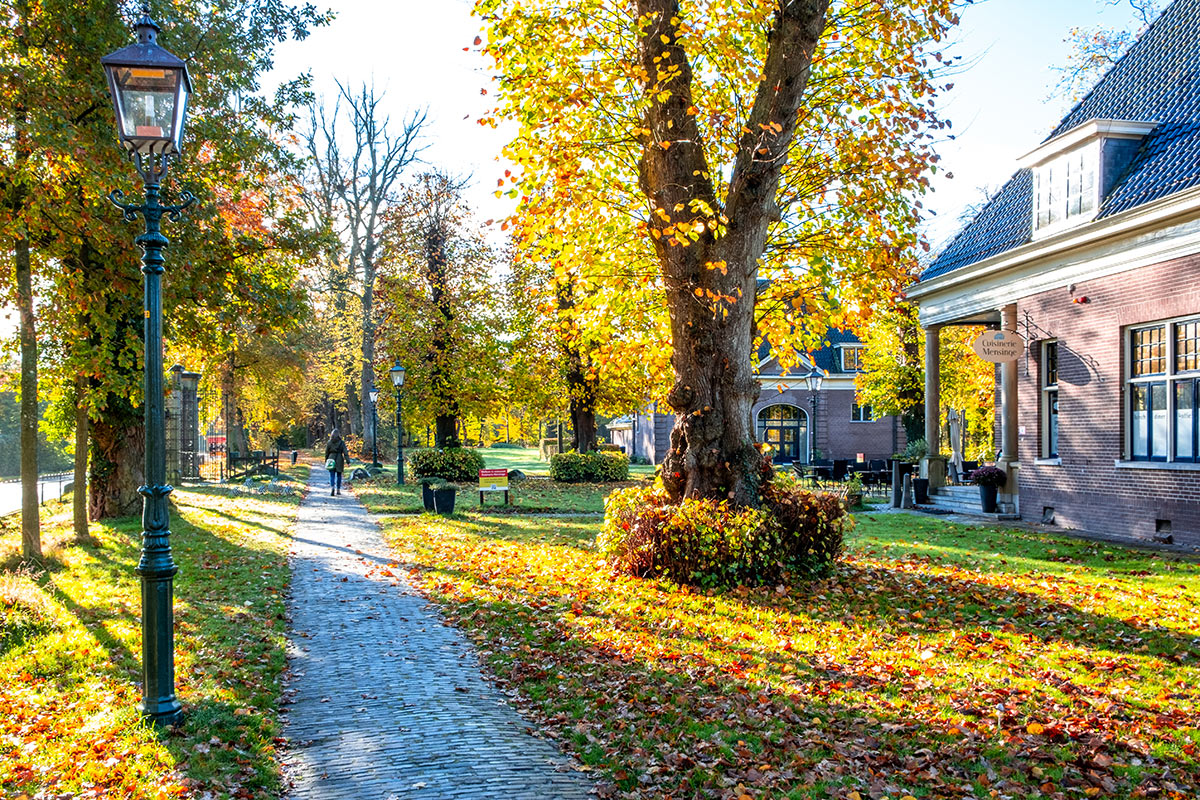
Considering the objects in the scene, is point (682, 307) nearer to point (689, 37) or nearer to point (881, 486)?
point (689, 37)

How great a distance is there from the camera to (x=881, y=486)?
27.3 meters

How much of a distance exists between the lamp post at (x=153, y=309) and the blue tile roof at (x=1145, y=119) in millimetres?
13524

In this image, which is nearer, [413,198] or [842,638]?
[842,638]

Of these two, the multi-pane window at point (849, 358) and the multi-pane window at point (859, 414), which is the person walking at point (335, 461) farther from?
the multi-pane window at point (859, 414)

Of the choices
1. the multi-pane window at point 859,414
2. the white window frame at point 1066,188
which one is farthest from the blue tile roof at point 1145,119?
the multi-pane window at point 859,414

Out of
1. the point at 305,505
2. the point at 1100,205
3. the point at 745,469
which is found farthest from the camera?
the point at 305,505

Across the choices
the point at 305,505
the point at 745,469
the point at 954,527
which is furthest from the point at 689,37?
the point at 305,505

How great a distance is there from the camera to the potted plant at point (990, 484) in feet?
58.7

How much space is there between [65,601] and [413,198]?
28.8 metres

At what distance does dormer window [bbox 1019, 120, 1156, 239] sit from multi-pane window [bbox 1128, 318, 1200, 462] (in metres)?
2.47

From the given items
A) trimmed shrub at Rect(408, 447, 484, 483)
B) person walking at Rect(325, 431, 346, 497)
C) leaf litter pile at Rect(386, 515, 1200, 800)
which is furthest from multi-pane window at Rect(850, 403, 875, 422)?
leaf litter pile at Rect(386, 515, 1200, 800)

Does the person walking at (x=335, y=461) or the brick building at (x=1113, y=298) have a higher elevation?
the brick building at (x=1113, y=298)

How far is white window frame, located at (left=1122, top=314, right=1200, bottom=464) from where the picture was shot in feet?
42.9

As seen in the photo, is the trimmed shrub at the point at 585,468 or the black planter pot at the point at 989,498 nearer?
the black planter pot at the point at 989,498
